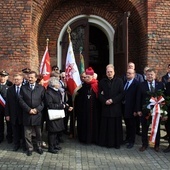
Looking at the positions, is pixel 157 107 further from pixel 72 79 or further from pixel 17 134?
pixel 17 134

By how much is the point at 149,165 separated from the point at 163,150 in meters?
1.09

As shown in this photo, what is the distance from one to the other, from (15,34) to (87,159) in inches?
193

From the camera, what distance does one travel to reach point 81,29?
34.4ft

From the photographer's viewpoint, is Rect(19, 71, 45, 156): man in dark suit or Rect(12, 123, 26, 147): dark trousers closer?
Rect(19, 71, 45, 156): man in dark suit

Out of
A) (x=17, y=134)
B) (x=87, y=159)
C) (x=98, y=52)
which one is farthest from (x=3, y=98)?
(x=98, y=52)

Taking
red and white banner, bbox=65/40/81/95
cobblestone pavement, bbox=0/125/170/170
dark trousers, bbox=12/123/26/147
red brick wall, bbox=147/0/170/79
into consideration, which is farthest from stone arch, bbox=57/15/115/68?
cobblestone pavement, bbox=0/125/170/170

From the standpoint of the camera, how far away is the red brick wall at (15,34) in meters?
8.68

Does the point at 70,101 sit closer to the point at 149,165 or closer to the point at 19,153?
the point at 19,153

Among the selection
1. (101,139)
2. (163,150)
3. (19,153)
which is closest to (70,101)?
(101,139)

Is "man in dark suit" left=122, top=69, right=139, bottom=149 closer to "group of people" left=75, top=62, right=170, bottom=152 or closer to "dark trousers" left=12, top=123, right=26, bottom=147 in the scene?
"group of people" left=75, top=62, right=170, bottom=152

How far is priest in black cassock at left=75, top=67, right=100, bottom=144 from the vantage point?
654cm

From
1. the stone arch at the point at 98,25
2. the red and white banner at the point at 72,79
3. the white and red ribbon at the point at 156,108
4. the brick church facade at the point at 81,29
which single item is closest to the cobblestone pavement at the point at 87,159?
the white and red ribbon at the point at 156,108

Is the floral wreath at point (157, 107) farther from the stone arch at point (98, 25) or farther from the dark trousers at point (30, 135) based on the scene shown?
the stone arch at point (98, 25)

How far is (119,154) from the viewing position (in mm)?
5895
